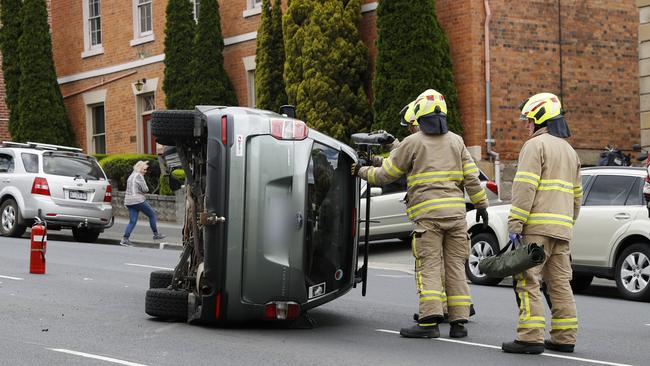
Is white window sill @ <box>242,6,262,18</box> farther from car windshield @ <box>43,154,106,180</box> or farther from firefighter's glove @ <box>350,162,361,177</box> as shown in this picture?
firefighter's glove @ <box>350,162,361,177</box>

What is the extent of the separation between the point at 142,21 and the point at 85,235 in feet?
33.5

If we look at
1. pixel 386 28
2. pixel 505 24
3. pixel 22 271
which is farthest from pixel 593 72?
pixel 22 271

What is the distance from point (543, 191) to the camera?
870 centimetres

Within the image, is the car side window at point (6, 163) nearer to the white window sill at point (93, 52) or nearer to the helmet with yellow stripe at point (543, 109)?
the white window sill at point (93, 52)

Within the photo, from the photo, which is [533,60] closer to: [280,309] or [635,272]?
[635,272]

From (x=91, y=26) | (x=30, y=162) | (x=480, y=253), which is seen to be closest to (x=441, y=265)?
(x=480, y=253)

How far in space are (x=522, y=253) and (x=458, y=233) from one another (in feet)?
3.20

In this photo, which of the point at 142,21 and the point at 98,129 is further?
the point at 98,129

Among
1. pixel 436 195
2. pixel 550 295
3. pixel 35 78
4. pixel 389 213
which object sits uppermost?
pixel 35 78

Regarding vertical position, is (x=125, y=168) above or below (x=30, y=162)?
below

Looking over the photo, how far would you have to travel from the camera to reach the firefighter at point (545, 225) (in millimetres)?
8578

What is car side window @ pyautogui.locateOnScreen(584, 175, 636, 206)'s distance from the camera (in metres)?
13.5

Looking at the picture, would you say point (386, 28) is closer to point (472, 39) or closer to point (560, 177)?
point (472, 39)

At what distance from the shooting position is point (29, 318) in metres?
10.2
